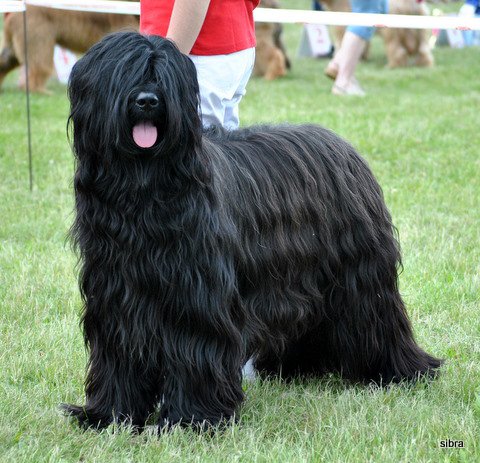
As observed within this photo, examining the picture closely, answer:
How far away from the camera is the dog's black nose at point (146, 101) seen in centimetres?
325

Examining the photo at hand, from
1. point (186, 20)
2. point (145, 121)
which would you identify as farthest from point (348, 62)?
point (145, 121)

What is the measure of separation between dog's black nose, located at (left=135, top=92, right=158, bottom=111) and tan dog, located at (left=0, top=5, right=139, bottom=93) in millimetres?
9736

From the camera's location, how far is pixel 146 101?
3256 mm

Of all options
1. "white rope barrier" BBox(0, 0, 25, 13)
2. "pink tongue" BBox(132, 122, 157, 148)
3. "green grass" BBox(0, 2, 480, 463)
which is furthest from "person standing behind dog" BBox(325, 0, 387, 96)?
"pink tongue" BBox(132, 122, 157, 148)

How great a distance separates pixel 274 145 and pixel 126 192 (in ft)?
2.94

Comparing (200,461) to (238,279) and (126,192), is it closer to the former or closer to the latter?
(238,279)

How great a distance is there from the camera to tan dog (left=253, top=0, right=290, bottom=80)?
14438 millimetres

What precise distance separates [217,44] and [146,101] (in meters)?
1.12

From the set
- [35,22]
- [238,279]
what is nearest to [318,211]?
[238,279]

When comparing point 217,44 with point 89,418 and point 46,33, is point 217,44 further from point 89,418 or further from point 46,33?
point 46,33

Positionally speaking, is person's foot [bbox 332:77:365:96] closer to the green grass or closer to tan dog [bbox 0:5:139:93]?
the green grass

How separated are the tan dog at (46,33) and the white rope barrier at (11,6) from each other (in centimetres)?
566

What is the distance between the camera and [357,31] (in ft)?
38.5

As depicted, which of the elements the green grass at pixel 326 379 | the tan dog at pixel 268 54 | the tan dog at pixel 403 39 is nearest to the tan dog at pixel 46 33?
the green grass at pixel 326 379
